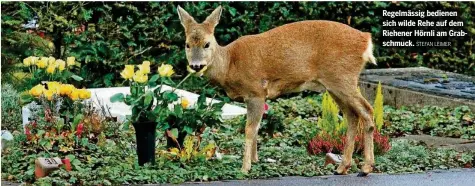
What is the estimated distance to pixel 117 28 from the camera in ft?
46.7

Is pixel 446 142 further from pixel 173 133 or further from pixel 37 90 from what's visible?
pixel 37 90

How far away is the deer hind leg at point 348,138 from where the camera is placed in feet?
30.2

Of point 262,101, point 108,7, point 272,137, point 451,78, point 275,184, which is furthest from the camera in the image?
point 451,78

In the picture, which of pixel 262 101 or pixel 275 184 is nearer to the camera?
pixel 275 184

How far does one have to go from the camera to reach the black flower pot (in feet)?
29.5

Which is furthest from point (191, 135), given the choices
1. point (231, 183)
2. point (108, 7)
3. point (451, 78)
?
point (451, 78)

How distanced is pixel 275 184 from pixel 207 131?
1.70 metres

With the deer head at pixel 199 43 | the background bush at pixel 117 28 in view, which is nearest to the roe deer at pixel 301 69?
the deer head at pixel 199 43

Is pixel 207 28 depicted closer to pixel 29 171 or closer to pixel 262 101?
pixel 262 101

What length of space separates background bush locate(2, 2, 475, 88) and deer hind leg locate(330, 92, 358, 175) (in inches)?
208

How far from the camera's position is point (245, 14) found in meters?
14.9

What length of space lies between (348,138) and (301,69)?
0.75 meters

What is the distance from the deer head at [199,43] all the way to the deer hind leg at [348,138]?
1.22 meters

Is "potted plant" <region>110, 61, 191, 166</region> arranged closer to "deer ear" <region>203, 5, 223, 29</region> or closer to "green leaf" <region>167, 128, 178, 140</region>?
"green leaf" <region>167, 128, 178, 140</region>
